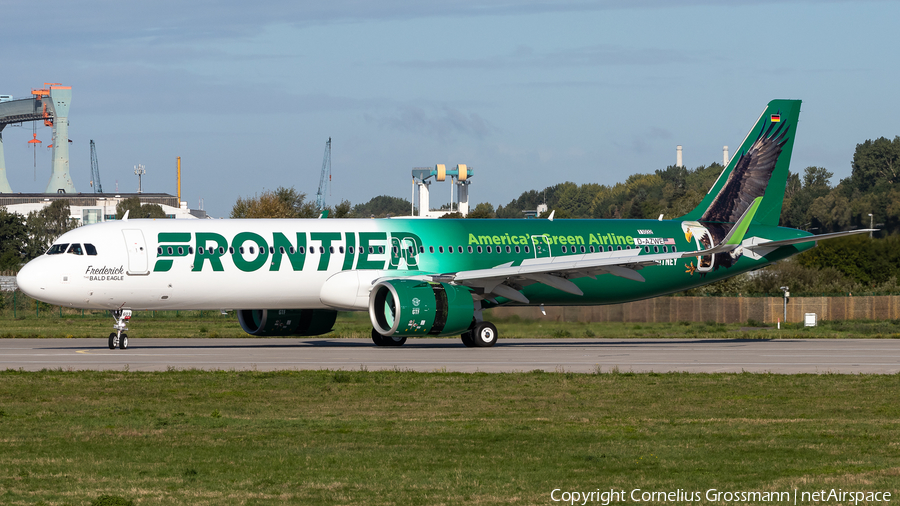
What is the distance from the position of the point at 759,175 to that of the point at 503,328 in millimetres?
12622

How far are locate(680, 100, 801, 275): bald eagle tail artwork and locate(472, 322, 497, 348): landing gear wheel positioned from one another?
34.2ft

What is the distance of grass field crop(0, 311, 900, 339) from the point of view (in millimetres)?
38375

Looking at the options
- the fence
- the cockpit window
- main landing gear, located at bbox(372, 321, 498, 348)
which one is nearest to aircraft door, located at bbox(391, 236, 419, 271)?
main landing gear, located at bbox(372, 321, 498, 348)

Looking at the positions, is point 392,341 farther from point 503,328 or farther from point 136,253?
point 136,253

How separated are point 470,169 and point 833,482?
557ft

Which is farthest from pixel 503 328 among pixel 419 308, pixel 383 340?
pixel 419 308

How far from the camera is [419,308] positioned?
31500 mm

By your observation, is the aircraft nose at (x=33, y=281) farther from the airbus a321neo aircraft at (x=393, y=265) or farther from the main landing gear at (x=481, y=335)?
the main landing gear at (x=481, y=335)

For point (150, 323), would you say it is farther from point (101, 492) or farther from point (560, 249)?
point (101, 492)

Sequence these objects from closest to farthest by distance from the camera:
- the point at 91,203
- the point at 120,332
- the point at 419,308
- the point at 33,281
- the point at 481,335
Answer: the point at 33,281 → the point at 419,308 → the point at 120,332 → the point at 481,335 → the point at 91,203

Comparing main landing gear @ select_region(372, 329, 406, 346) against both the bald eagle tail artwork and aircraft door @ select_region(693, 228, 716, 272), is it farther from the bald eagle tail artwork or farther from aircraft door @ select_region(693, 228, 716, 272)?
the bald eagle tail artwork

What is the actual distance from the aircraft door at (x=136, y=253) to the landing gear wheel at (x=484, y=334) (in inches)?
411

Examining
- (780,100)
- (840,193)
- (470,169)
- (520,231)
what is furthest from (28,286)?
(470,169)

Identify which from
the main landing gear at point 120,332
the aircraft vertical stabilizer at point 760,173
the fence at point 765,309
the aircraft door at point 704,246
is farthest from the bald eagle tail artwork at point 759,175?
the main landing gear at point 120,332
